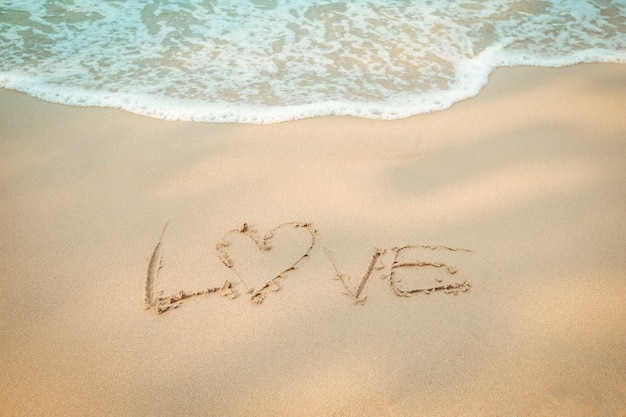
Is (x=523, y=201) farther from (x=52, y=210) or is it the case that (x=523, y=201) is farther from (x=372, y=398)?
(x=52, y=210)

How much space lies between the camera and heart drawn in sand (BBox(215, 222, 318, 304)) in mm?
2004

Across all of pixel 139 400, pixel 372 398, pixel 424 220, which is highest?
pixel 424 220

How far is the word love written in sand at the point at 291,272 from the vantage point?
1954 millimetres

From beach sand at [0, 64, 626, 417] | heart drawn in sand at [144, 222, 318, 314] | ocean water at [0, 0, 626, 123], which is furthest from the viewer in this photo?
ocean water at [0, 0, 626, 123]

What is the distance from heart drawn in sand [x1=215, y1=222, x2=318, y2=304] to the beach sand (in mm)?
11

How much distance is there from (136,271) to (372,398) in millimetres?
1327

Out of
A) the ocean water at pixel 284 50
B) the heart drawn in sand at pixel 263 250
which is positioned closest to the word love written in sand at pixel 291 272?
the heart drawn in sand at pixel 263 250

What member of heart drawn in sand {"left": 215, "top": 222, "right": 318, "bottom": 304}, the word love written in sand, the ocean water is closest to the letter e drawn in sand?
the word love written in sand

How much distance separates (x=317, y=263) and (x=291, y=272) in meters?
0.15

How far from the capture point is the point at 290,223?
7.48 feet

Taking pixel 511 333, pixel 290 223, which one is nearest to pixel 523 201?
pixel 511 333

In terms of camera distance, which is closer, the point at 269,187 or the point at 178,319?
the point at 178,319

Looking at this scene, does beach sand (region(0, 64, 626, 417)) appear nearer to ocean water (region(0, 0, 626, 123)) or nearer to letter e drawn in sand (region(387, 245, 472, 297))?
letter e drawn in sand (region(387, 245, 472, 297))

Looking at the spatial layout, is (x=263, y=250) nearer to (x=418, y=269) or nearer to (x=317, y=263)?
(x=317, y=263)
